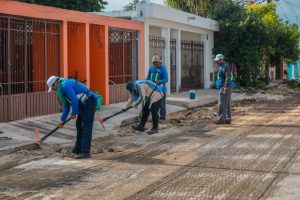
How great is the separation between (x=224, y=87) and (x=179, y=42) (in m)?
11.9

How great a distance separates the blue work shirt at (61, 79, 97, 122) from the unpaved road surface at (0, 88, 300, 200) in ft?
3.03

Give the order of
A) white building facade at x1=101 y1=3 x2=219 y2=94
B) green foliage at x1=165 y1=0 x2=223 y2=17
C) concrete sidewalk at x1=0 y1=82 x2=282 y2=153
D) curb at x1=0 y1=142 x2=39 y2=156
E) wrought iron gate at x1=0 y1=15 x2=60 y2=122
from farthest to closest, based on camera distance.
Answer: green foliage at x1=165 y1=0 x2=223 y2=17 → white building facade at x1=101 y1=3 x2=219 y2=94 → wrought iron gate at x1=0 y1=15 x2=60 y2=122 → concrete sidewalk at x1=0 y1=82 x2=282 y2=153 → curb at x1=0 y1=142 x2=39 y2=156

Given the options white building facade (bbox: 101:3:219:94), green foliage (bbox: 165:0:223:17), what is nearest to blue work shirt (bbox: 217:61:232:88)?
white building facade (bbox: 101:3:219:94)

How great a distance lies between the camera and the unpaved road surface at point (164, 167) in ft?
25.1

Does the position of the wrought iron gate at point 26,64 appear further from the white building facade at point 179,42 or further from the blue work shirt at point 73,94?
the white building facade at point 179,42

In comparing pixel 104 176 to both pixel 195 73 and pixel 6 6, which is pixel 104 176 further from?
pixel 195 73

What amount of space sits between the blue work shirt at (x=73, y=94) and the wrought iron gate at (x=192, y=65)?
1826 cm

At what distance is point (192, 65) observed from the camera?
3028 centimetres

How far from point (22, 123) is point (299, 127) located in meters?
7.10

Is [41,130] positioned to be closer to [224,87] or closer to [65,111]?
[65,111]

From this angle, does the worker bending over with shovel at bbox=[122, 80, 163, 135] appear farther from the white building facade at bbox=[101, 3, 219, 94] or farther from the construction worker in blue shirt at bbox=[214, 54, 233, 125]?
the white building facade at bbox=[101, 3, 219, 94]

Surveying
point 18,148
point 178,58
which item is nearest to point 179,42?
point 178,58

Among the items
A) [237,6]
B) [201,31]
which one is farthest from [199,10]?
[201,31]

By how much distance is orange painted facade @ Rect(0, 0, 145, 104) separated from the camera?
1643cm
